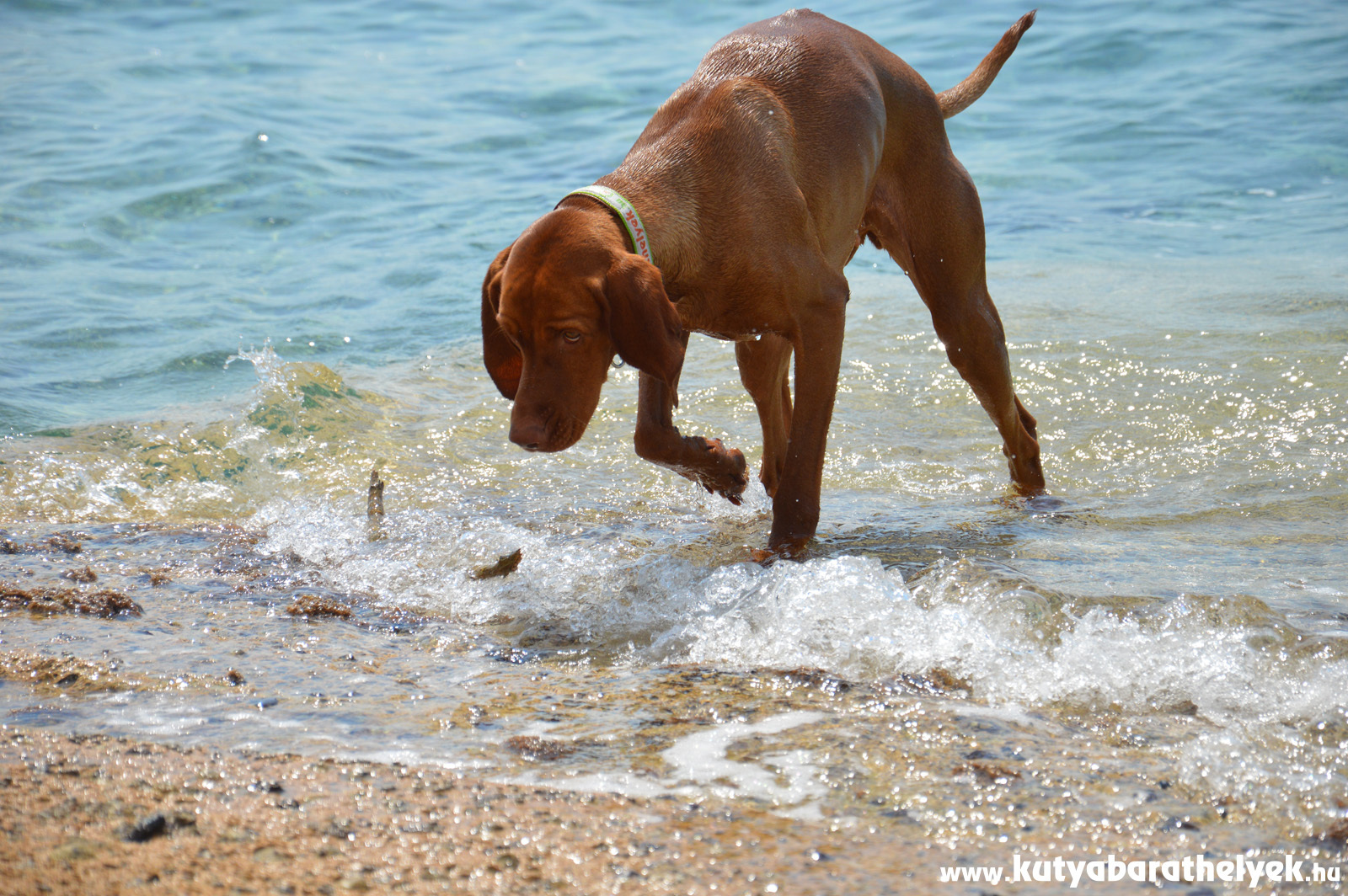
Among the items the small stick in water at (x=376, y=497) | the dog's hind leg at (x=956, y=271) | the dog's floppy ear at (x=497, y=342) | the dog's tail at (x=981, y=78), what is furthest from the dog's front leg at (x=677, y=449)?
the dog's tail at (x=981, y=78)

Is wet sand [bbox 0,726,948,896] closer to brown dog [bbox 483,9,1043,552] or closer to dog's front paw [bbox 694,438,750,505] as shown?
brown dog [bbox 483,9,1043,552]

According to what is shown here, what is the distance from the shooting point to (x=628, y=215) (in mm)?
3490

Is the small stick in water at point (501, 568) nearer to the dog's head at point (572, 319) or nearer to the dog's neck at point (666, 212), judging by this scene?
the dog's head at point (572, 319)

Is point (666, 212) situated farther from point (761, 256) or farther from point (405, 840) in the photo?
point (405, 840)

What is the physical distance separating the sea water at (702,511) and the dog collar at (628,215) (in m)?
1.00

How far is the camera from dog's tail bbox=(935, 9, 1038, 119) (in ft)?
17.0

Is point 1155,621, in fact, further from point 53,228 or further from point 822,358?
point 53,228

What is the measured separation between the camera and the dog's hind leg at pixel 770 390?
15.6 feet

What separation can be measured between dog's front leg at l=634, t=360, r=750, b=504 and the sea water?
241 millimetres

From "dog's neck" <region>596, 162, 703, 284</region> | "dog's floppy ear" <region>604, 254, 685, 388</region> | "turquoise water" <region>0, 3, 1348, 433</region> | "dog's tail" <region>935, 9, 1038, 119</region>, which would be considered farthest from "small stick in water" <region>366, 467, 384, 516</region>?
"dog's tail" <region>935, 9, 1038, 119</region>

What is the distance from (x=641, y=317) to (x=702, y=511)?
5.71ft

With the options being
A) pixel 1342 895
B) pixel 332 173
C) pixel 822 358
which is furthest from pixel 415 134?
pixel 1342 895

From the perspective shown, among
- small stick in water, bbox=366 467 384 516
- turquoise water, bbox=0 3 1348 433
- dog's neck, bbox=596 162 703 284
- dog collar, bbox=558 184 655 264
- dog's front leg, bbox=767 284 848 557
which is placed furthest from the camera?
turquoise water, bbox=0 3 1348 433

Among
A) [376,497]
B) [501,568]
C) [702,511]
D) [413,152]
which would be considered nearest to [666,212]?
[501,568]
